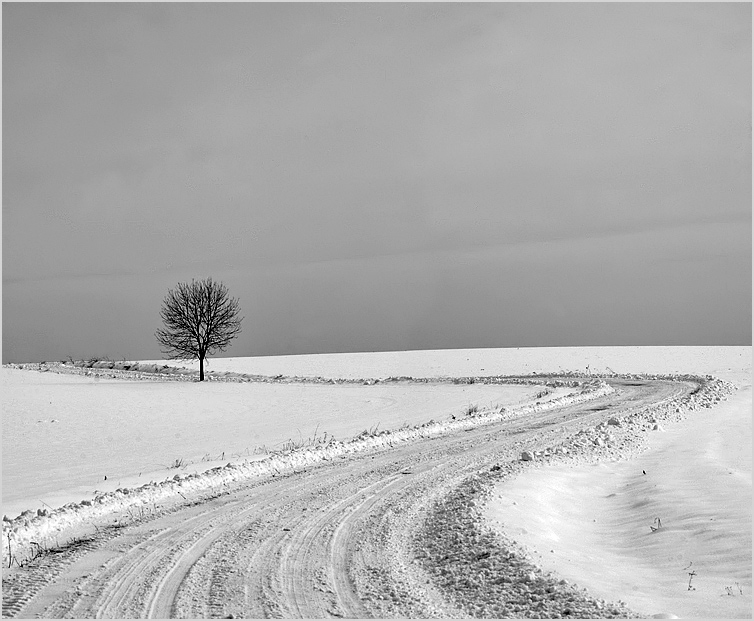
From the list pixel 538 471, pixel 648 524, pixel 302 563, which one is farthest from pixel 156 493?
pixel 648 524

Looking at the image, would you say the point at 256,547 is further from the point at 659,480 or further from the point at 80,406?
the point at 80,406

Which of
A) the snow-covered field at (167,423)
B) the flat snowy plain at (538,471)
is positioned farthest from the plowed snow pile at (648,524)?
the snow-covered field at (167,423)

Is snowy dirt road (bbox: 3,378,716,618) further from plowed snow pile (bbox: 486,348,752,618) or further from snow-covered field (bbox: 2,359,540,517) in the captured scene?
snow-covered field (bbox: 2,359,540,517)

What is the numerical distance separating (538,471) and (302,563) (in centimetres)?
642

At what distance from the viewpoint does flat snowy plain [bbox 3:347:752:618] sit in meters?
6.94

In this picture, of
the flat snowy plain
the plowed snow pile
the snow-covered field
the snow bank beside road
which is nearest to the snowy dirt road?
the snow bank beside road

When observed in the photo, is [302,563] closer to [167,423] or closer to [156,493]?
[156,493]

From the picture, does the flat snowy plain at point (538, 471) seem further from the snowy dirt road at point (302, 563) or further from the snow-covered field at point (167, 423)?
the snowy dirt road at point (302, 563)

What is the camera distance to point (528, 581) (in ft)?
20.6

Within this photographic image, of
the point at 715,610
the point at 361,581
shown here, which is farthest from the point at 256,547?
the point at 715,610

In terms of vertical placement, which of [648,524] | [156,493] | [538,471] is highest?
[156,493]

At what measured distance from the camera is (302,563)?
22.8 feet

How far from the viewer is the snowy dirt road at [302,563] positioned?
19.0ft

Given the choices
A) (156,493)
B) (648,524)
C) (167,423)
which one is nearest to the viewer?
(648,524)
